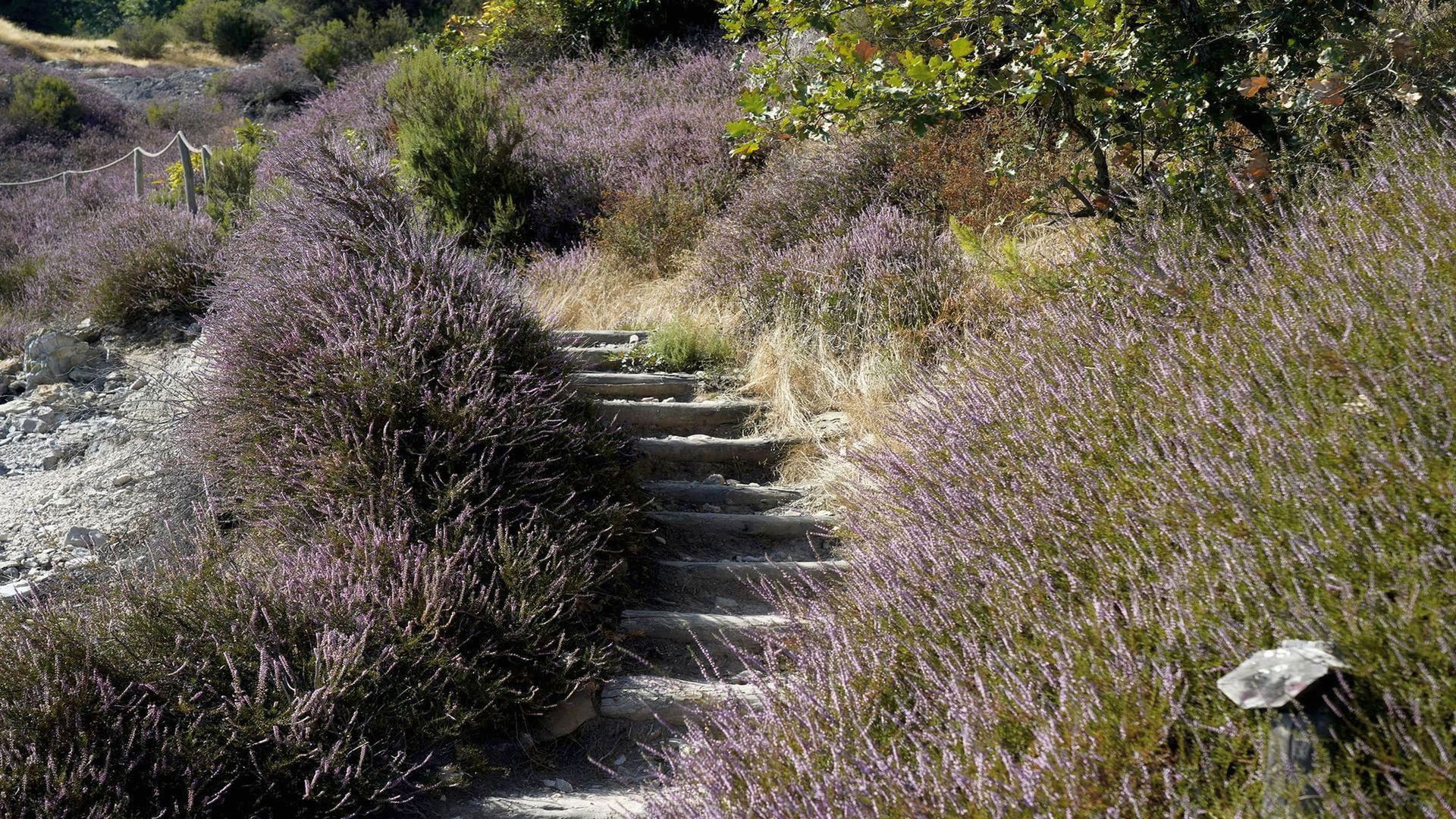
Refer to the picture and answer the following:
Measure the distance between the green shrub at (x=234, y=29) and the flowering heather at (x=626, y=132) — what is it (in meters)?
15.0

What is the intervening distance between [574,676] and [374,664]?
33.4 inches

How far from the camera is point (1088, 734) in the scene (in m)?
2.11

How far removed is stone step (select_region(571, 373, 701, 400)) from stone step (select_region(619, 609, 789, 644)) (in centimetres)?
194

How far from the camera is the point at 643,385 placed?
242 inches

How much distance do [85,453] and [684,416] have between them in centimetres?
352

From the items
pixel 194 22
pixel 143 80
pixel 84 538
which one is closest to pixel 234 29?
pixel 194 22

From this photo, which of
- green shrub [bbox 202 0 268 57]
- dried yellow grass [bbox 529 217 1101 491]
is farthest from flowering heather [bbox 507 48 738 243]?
green shrub [bbox 202 0 268 57]

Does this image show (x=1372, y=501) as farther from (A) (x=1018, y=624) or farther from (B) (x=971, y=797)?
(B) (x=971, y=797)

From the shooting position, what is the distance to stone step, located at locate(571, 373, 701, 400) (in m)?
6.15

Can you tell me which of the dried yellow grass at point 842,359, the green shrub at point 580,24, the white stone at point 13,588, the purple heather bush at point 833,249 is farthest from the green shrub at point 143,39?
the white stone at point 13,588

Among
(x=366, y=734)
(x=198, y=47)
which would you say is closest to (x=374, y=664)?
(x=366, y=734)

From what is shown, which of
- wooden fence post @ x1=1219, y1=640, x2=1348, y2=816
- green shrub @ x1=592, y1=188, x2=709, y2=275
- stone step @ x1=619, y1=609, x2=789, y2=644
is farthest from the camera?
green shrub @ x1=592, y1=188, x2=709, y2=275

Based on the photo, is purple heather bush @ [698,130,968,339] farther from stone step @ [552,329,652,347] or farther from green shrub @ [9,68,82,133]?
green shrub @ [9,68,82,133]

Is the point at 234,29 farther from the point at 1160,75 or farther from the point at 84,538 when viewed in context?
the point at 1160,75
